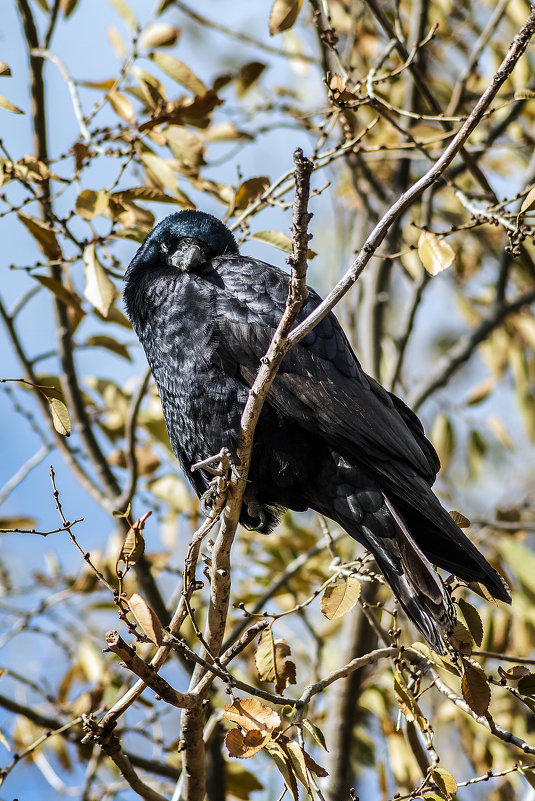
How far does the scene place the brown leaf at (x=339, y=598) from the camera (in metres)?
2.03

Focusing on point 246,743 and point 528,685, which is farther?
point 528,685

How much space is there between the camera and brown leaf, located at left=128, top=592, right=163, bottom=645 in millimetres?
1650

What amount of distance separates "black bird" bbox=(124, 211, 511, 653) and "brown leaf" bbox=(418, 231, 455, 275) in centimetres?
44

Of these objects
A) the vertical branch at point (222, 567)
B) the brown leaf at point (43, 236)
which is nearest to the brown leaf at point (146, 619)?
the vertical branch at point (222, 567)

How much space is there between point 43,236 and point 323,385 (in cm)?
101

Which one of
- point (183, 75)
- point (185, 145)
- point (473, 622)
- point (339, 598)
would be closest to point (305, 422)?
point (339, 598)

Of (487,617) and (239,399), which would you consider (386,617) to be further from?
(239,399)

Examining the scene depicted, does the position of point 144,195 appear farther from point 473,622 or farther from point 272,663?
point 473,622

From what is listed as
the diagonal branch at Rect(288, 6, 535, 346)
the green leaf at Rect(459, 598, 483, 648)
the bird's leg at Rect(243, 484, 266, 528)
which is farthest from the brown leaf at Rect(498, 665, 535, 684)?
the bird's leg at Rect(243, 484, 266, 528)

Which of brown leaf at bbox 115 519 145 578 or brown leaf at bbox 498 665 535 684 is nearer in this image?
brown leaf at bbox 115 519 145 578

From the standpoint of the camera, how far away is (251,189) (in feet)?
9.43

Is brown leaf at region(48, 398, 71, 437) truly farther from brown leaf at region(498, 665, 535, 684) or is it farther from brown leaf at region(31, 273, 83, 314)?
brown leaf at region(498, 665, 535, 684)

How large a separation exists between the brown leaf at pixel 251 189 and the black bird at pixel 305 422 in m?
0.22

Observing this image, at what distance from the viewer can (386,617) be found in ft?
13.7
